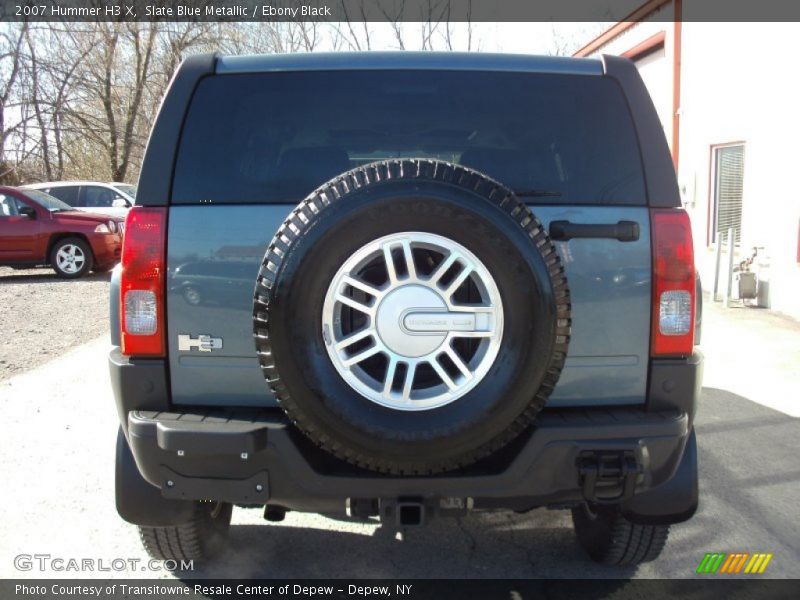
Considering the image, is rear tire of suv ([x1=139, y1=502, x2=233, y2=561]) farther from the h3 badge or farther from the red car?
the red car

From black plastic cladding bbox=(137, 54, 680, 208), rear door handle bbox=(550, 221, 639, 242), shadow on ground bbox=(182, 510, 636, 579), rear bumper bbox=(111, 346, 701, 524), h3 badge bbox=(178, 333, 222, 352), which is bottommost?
shadow on ground bbox=(182, 510, 636, 579)

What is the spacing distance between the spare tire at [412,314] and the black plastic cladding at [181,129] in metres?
0.56

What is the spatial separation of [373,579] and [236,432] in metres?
1.17

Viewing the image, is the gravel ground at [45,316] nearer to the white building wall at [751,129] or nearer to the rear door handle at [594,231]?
the rear door handle at [594,231]

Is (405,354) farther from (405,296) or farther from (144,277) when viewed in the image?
(144,277)

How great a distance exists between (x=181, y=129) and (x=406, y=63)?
0.84m

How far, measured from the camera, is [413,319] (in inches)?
89.4

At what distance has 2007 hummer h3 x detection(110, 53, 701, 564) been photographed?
225 cm

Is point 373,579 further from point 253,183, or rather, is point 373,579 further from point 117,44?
→ point 117,44

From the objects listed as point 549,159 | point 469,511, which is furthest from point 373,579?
point 549,159

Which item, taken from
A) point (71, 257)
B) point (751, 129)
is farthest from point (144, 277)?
point (71, 257)

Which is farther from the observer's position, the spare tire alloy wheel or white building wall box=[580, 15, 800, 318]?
white building wall box=[580, 15, 800, 318]

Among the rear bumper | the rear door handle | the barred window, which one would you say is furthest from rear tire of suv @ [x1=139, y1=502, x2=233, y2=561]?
the barred window

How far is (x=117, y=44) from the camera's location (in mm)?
27250
